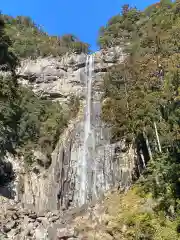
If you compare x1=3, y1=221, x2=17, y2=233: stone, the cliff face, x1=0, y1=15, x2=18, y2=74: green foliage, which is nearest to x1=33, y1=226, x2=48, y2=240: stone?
x1=3, y1=221, x2=17, y2=233: stone

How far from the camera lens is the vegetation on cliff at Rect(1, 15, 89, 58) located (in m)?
43.7

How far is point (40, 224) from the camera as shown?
56.4 feet

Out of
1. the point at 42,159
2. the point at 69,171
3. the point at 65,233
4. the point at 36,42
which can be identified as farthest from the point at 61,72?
the point at 65,233

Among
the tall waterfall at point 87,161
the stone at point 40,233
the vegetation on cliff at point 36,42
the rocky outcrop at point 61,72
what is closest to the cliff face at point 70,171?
the tall waterfall at point 87,161

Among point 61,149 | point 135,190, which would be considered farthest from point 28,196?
point 135,190

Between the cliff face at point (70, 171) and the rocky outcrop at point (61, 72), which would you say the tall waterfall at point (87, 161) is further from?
the rocky outcrop at point (61, 72)

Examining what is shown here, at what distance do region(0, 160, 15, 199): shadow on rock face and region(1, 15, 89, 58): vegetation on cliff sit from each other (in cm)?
1530

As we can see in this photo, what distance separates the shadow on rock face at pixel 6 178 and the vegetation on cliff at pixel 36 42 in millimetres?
15297

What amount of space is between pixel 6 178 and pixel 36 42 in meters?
24.0

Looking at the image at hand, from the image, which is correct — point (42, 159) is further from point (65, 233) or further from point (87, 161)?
point (65, 233)

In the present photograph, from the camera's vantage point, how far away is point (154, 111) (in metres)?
22.7

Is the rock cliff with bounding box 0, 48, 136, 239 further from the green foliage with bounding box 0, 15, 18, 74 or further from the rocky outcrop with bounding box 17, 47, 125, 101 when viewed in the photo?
the green foliage with bounding box 0, 15, 18, 74

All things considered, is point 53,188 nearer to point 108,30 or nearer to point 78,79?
point 78,79

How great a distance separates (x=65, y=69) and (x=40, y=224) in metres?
25.8
